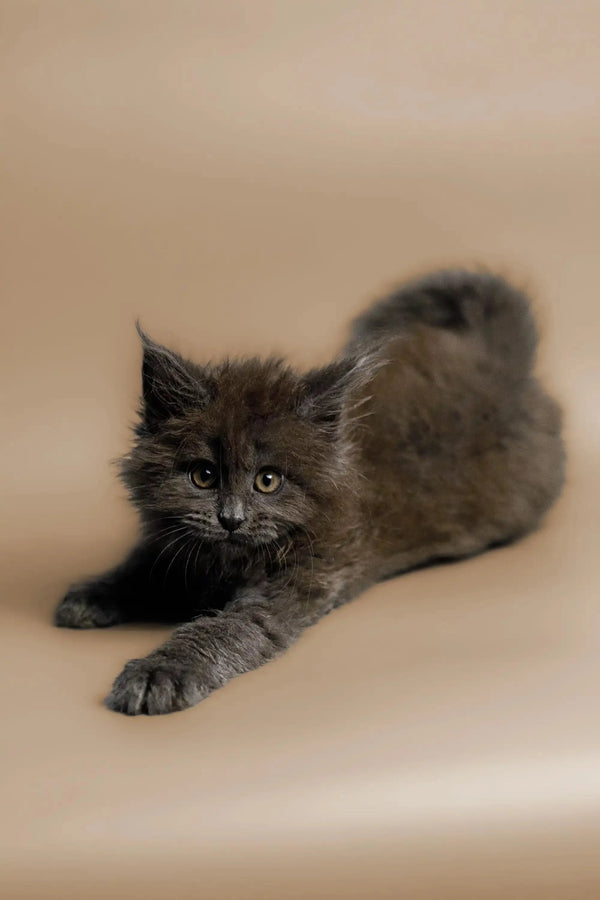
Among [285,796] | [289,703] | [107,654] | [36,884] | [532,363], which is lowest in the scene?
[36,884]

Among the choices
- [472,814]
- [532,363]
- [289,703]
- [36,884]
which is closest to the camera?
[36,884]

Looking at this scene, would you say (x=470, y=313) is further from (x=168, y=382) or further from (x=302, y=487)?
(x=168, y=382)

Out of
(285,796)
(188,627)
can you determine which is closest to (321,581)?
(188,627)

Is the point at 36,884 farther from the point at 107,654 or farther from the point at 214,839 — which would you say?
the point at 107,654

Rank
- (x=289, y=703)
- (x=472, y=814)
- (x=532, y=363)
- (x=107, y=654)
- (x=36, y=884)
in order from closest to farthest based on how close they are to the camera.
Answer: (x=36, y=884) < (x=472, y=814) < (x=289, y=703) < (x=107, y=654) < (x=532, y=363)

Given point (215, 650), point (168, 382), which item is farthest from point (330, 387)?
point (215, 650)

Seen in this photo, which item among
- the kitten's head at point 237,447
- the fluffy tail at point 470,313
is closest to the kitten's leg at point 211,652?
the kitten's head at point 237,447
